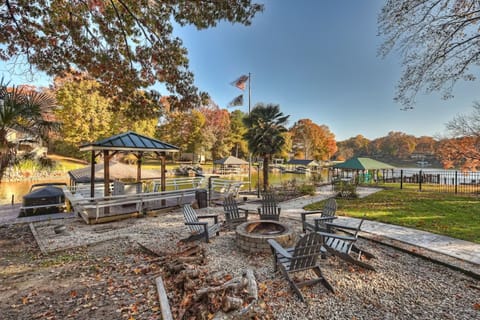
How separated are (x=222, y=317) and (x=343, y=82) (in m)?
21.4

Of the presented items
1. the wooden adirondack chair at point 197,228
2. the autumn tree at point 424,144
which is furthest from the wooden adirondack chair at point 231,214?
the autumn tree at point 424,144

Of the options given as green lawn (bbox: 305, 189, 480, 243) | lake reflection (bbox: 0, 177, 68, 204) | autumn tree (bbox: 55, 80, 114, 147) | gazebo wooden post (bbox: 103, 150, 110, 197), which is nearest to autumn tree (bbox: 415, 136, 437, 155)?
green lawn (bbox: 305, 189, 480, 243)

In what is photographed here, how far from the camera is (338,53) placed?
46.3 feet

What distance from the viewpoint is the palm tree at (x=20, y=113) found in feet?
13.5

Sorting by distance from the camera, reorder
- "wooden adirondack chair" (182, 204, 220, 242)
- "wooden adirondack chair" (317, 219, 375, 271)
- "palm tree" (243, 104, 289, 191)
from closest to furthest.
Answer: "wooden adirondack chair" (317, 219, 375, 271)
"wooden adirondack chair" (182, 204, 220, 242)
"palm tree" (243, 104, 289, 191)

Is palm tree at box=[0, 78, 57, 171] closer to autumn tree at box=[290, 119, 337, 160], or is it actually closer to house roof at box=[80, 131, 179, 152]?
house roof at box=[80, 131, 179, 152]

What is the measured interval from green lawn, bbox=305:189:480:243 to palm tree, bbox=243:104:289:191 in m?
5.00

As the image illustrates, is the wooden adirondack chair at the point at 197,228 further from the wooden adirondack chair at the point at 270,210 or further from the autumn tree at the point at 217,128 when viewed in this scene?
the autumn tree at the point at 217,128

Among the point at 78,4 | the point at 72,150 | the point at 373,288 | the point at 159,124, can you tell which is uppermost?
the point at 159,124

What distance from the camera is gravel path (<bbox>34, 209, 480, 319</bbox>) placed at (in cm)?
256

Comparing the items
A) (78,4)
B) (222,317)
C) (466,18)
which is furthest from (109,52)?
(466,18)

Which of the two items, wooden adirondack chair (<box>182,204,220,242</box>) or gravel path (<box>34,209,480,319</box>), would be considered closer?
gravel path (<box>34,209,480,319</box>)

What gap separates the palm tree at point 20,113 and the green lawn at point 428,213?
8.85 meters

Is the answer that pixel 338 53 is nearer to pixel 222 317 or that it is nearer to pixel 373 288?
pixel 373 288
